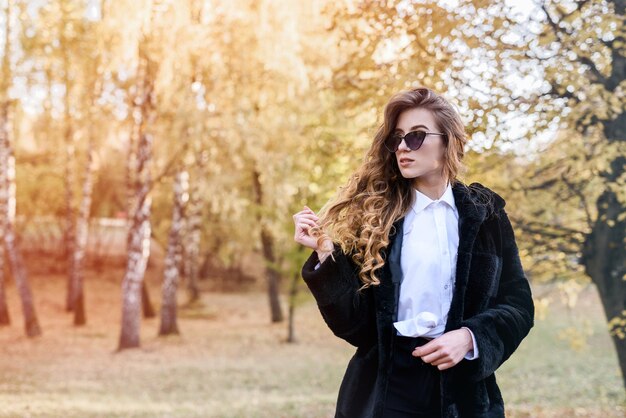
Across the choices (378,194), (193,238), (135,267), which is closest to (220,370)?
(135,267)

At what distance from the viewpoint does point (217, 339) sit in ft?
62.1

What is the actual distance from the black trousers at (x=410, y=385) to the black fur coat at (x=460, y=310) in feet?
0.11

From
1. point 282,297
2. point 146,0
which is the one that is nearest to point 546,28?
point 146,0

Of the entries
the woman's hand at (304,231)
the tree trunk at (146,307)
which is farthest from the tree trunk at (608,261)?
the tree trunk at (146,307)

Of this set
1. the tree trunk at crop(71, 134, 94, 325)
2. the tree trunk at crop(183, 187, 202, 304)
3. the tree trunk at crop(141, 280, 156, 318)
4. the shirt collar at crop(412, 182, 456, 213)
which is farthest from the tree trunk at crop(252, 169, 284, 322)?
the shirt collar at crop(412, 182, 456, 213)

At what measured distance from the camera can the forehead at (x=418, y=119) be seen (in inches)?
98.2

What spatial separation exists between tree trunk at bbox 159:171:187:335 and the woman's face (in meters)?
15.5

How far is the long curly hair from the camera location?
2369mm

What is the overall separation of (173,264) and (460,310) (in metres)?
16.8

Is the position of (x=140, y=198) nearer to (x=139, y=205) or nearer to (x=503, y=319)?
(x=139, y=205)

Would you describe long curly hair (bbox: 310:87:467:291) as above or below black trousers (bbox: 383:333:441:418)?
above

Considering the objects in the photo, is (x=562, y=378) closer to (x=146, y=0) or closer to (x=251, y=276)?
(x=146, y=0)

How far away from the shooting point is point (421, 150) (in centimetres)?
248

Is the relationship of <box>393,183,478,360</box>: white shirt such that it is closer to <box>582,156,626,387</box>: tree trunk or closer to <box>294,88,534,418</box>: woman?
<box>294,88,534,418</box>: woman
